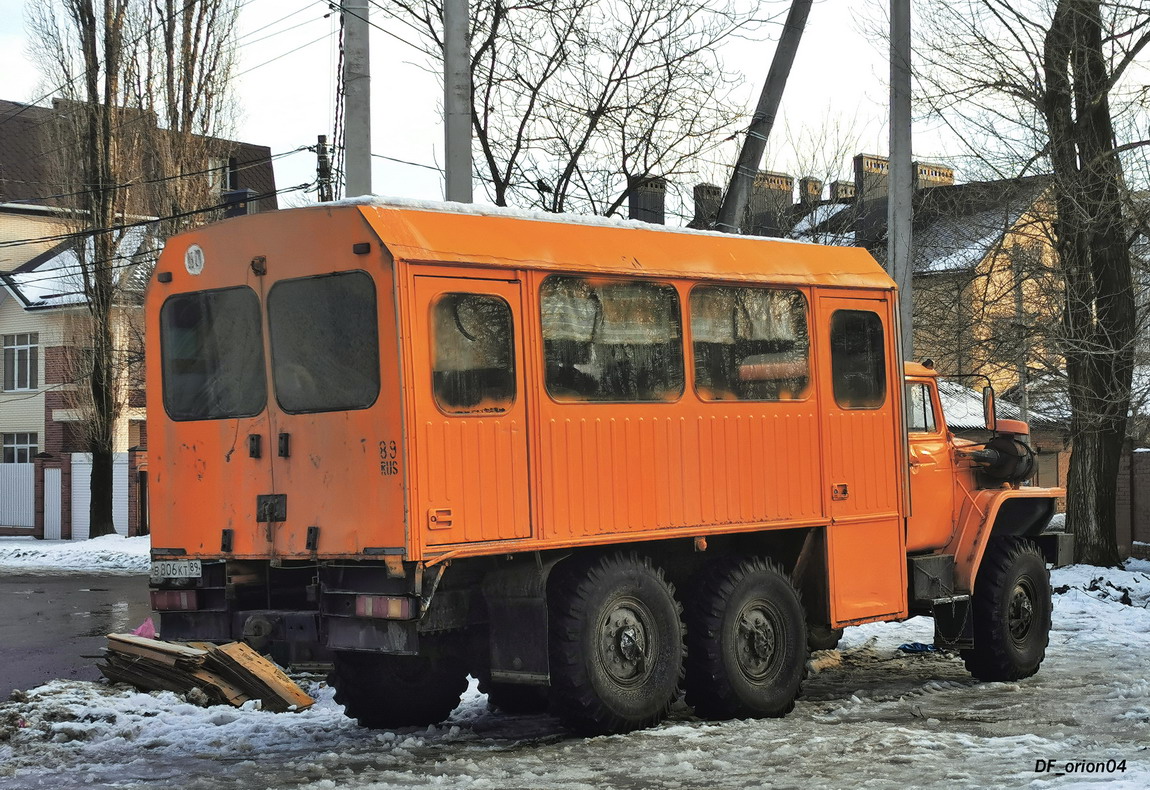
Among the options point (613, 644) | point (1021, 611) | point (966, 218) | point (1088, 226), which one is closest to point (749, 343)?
point (613, 644)

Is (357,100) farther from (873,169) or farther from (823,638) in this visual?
(873,169)

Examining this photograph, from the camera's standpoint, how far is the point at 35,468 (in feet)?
132

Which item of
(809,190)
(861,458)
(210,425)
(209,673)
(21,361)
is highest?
(809,190)

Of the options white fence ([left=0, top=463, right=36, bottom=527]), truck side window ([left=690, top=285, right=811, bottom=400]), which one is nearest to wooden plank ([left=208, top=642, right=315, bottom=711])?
truck side window ([left=690, top=285, right=811, bottom=400])

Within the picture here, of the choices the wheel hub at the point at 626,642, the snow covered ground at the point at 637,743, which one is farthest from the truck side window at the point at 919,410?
the wheel hub at the point at 626,642

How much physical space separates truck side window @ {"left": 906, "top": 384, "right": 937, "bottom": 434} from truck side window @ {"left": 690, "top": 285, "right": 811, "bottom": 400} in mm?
1610

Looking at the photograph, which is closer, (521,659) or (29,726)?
(521,659)

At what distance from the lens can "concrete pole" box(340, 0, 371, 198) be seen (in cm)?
1294

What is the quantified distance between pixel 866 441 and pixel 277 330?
14.9ft

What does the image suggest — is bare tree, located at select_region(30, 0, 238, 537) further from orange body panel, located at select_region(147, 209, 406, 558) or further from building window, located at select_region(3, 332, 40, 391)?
orange body panel, located at select_region(147, 209, 406, 558)

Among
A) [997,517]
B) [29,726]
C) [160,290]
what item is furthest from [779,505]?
[29,726]

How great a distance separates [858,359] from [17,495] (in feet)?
114

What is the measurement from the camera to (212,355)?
9.38 metres

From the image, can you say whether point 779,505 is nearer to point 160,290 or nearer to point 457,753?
point 457,753
